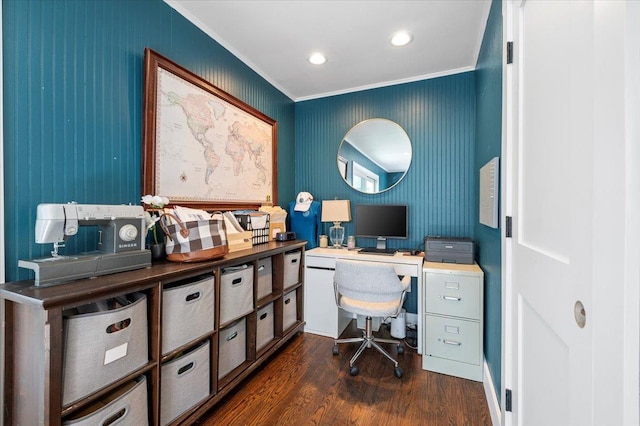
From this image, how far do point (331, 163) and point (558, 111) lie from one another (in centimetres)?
248

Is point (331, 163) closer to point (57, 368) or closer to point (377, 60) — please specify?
point (377, 60)

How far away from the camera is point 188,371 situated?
1.46 meters

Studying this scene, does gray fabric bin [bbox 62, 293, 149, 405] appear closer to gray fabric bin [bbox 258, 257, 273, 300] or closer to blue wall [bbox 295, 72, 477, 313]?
gray fabric bin [bbox 258, 257, 273, 300]

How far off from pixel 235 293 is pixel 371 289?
98 centimetres

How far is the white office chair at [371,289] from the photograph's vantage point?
197 centimetres

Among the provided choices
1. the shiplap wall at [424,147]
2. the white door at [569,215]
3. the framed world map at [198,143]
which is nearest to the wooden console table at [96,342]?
the framed world map at [198,143]

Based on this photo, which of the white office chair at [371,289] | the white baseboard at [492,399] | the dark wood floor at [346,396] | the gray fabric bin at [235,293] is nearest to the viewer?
the white baseboard at [492,399]

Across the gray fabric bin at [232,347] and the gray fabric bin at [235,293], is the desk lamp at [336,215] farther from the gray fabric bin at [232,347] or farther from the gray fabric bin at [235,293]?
the gray fabric bin at [232,347]

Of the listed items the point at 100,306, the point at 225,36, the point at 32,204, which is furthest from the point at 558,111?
the point at 225,36

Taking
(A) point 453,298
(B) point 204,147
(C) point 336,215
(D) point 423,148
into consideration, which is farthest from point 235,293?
(D) point 423,148

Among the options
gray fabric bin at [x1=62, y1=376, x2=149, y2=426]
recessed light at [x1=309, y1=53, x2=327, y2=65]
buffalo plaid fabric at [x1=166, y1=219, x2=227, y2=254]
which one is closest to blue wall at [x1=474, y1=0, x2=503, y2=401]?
recessed light at [x1=309, y1=53, x2=327, y2=65]

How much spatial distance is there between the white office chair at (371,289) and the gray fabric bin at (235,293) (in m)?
0.68

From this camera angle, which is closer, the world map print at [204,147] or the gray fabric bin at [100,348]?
the gray fabric bin at [100,348]

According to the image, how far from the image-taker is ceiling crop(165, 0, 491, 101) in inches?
72.6
